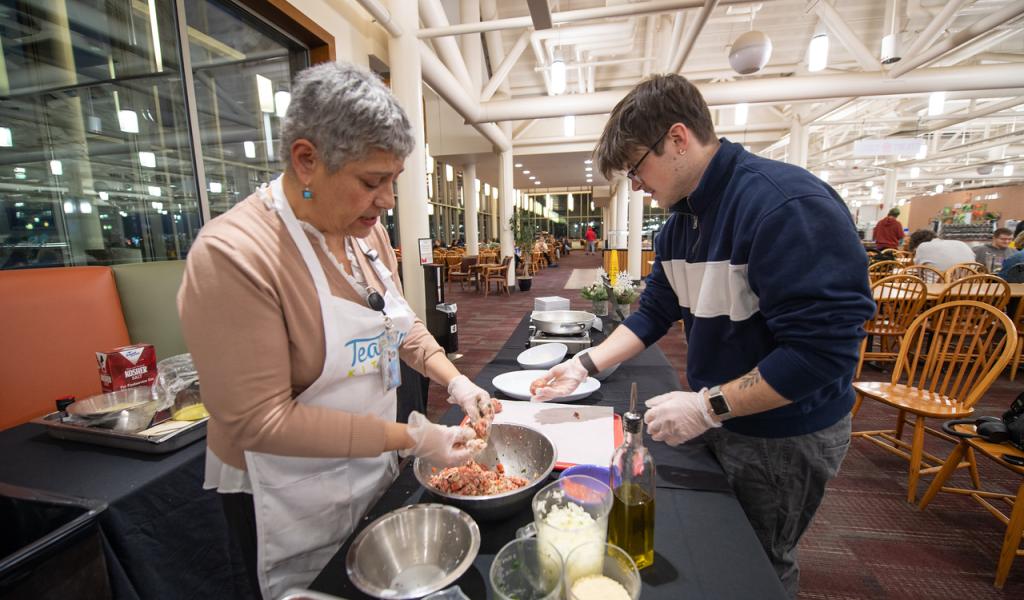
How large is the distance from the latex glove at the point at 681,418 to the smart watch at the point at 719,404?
1cm

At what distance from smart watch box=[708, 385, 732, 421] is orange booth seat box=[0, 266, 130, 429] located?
257 centimetres

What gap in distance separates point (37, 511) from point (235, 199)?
3.25 metres

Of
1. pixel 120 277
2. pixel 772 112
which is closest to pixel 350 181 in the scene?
pixel 120 277

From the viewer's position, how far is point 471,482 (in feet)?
2.91

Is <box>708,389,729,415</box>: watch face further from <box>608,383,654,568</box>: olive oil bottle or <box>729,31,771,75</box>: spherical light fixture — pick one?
<box>729,31,771,75</box>: spherical light fixture

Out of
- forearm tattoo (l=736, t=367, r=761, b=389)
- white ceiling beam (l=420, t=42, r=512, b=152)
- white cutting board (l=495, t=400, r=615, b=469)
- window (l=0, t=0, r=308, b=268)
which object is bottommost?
white cutting board (l=495, t=400, r=615, b=469)

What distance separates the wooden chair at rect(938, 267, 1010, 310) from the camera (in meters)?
3.44

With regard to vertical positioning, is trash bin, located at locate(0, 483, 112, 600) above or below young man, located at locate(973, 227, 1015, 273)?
below

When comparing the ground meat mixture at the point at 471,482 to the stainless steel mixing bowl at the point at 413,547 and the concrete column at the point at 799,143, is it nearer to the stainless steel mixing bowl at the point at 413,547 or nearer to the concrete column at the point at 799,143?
the stainless steel mixing bowl at the point at 413,547

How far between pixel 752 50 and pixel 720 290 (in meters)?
4.07

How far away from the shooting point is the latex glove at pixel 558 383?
1385mm

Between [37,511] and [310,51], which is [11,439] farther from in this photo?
[310,51]

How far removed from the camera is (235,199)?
11.3ft

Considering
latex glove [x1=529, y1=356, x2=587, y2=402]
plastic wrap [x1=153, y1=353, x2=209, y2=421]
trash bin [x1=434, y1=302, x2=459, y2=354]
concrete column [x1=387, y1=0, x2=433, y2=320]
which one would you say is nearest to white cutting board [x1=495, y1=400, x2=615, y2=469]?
latex glove [x1=529, y1=356, x2=587, y2=402]
